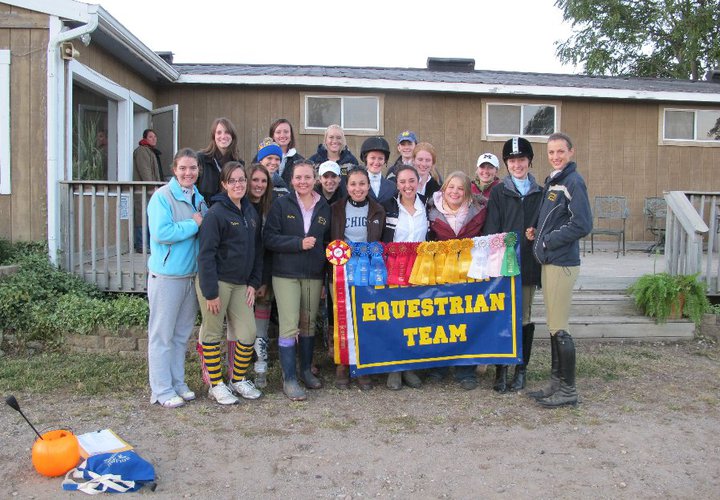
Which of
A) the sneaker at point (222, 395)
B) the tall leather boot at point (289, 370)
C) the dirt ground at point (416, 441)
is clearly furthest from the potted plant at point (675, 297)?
the sneaker at point (222, 395)

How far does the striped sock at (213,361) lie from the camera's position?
15.1ft

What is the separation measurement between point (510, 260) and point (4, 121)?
5.29 meters

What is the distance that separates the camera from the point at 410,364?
5031mm

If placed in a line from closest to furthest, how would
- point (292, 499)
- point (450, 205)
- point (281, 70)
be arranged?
1. point (292, 499)
2. point (450, 205)
3. point (281, 70)

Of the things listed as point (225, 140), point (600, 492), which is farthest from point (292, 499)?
point (225, 140)

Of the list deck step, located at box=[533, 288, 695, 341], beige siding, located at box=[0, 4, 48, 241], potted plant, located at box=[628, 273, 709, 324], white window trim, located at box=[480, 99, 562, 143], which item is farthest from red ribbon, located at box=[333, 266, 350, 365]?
white window trim, located at box=[480, 99, 562, 143]

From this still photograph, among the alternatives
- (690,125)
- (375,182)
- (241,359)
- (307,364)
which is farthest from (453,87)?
(241,359)

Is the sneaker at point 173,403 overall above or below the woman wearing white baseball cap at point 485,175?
below

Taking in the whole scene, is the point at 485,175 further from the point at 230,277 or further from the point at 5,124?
the point at 5,124

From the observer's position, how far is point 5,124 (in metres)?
6.70

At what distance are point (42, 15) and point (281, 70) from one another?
181 inches

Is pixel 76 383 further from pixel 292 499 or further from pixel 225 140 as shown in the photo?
pixel 292 499

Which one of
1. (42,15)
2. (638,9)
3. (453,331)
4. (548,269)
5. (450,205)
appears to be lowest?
(453,331)

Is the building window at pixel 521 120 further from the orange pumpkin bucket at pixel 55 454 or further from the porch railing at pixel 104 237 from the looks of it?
the orange pumpkin bucket at pixel 55 454
